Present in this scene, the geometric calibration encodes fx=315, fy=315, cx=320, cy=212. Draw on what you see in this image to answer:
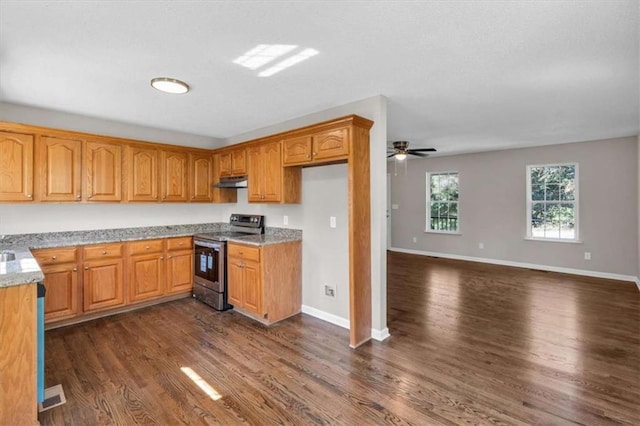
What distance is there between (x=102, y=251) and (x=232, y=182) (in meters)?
1.75

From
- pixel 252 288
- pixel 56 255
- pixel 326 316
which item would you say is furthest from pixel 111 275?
pixel 326 316

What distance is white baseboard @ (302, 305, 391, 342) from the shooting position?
126 inches

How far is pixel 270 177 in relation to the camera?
3867 mm

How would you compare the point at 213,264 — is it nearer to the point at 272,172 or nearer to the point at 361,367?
the point at 272,172

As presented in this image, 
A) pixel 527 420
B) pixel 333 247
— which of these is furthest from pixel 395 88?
pixel 527 420

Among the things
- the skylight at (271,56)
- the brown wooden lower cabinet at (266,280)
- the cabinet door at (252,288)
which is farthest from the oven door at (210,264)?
the skylight at (271,56)

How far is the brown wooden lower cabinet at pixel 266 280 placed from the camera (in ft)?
11.6

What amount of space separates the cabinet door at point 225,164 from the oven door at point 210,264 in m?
1.07

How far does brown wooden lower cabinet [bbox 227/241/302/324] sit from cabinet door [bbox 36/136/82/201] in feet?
6.22

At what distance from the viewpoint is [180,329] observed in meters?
3.42

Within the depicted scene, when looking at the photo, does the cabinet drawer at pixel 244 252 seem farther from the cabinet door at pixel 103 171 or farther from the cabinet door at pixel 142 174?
the cabinet door at pixel 103 171

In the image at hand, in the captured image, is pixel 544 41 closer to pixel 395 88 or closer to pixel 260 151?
pixel 395 88

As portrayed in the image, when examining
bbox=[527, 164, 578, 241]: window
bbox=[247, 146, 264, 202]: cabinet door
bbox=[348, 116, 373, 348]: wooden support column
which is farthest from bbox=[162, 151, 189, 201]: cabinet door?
bbox=[527, 164, 578, 241]: window

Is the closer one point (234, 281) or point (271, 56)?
point (271, 56)
